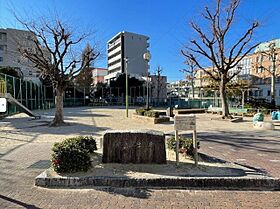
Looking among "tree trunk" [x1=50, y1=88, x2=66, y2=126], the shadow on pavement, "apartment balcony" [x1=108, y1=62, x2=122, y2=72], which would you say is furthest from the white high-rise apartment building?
the shadow on pavement

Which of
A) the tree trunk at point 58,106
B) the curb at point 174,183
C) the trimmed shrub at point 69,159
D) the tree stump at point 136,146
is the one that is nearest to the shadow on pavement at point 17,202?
the curb at point 174,183

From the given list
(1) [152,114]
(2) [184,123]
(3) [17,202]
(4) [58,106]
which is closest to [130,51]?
(1) [152,114]

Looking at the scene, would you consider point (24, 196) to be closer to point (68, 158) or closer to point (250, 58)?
point (68, 158)

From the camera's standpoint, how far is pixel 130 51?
84438mm

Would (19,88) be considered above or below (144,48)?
below

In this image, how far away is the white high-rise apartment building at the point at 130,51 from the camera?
8300cm

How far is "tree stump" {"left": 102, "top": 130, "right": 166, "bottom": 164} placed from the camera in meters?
5.48

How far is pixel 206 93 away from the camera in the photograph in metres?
38.6

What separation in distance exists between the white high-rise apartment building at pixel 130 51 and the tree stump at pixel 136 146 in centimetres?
7632

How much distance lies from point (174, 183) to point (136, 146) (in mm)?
1201

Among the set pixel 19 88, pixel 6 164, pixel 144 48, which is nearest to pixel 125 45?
pixel 144 48

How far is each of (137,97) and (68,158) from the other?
4809 centimetres

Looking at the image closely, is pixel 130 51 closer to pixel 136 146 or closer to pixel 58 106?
pixel 58 106

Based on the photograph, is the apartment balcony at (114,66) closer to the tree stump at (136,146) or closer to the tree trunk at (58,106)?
the tree trunk at (58,106)
